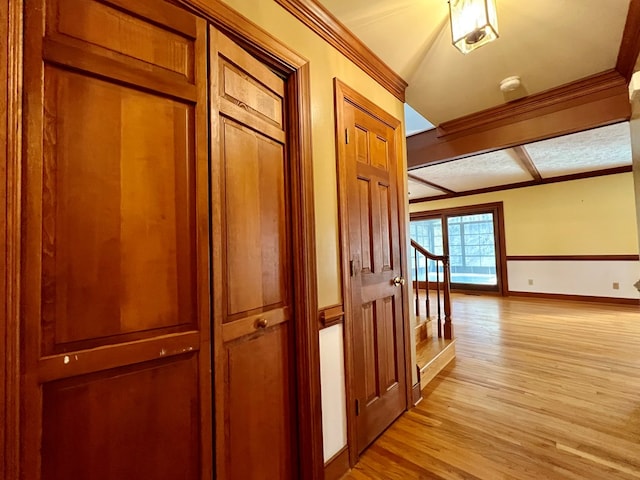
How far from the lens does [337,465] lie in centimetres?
153

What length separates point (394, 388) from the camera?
2.03 meters

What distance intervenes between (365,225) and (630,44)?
1832 millimetres

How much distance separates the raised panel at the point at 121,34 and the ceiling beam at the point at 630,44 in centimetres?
212

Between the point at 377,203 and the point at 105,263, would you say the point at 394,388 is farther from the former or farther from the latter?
the point at 105,263

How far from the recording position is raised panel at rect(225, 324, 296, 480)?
Answer: 1.09 meters

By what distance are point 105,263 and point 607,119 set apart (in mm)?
3047

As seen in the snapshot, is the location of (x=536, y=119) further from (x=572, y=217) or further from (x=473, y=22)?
(x=572, y=217)

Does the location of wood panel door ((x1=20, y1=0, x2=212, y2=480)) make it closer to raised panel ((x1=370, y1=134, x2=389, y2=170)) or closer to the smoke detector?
raised panel ((x1=370, y1=134, x2=389, y2=170))

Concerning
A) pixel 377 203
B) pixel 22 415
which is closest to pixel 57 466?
pixel 22 415

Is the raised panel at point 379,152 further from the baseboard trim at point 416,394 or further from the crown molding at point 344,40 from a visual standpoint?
the baseboard trim at point 416,394

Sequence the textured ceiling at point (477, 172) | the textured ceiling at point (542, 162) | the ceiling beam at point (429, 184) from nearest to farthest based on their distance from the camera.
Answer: the textured ceiling at point (542, 162) < the textured ceiling at point (477, 172) < the ceiling beam at point (429, 184)

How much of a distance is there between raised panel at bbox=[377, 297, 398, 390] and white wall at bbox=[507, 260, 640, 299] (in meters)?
5.37

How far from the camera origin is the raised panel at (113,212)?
74cm

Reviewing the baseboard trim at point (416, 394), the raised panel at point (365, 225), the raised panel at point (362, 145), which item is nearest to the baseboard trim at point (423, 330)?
the baseboard trim at point (416, 394)
